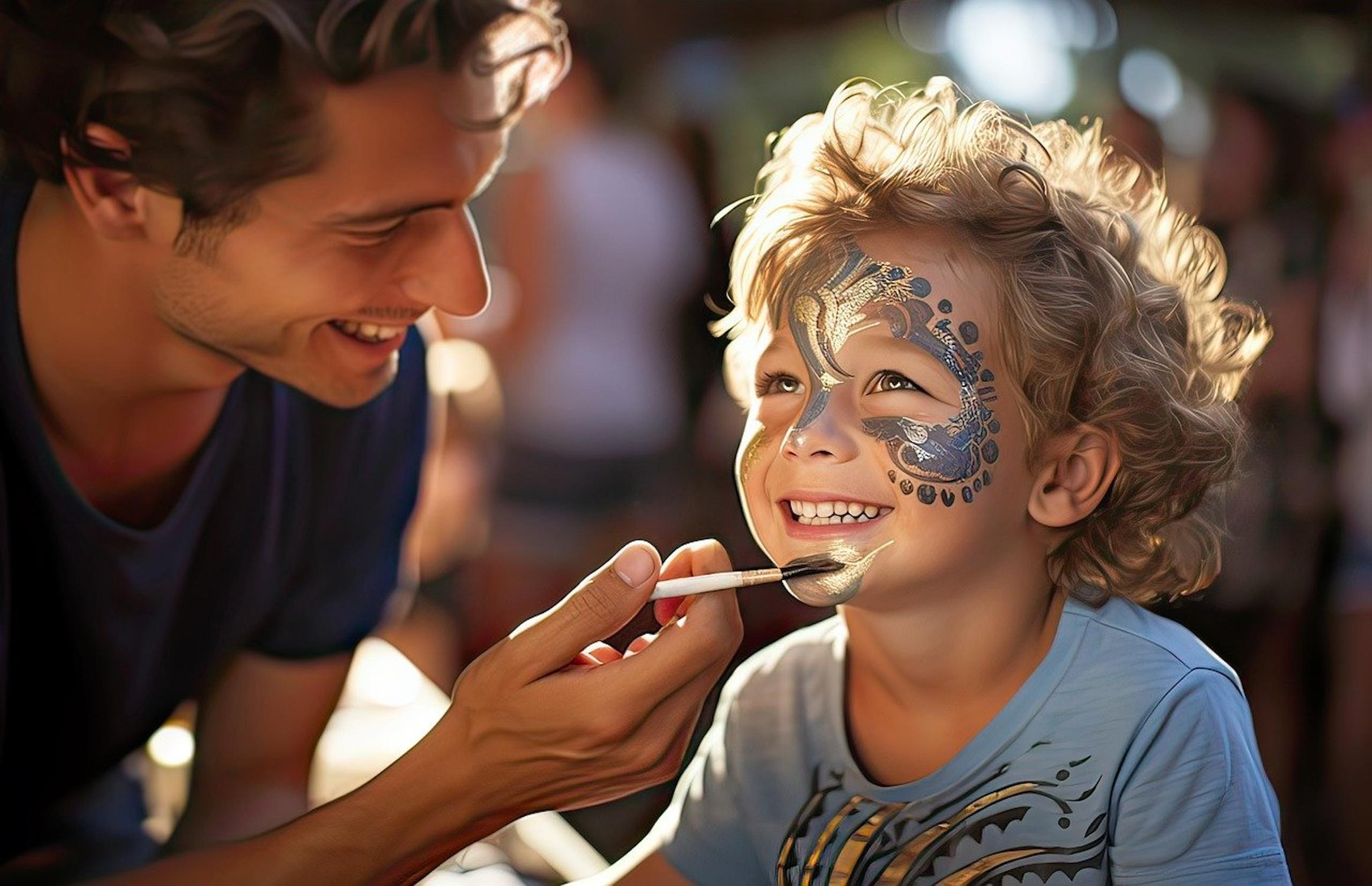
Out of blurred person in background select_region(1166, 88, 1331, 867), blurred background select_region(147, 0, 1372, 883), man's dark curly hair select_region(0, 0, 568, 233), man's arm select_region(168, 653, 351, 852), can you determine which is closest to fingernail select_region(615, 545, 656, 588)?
man's dark curly hair select_region(0, 0, 568, 233)

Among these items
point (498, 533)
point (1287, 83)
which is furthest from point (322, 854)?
point (1287, 83)

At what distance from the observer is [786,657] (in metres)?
0.96

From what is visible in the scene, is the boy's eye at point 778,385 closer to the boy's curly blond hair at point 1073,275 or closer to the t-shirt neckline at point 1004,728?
the boy's curly blond hair at point 1073,275

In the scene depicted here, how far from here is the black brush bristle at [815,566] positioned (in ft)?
2.64

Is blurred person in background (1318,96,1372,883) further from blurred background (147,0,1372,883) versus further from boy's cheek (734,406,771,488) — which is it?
boy's cheek (734,406,771,488)

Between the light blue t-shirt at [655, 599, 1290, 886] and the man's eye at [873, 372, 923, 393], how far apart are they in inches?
8.3

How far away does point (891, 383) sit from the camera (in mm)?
810

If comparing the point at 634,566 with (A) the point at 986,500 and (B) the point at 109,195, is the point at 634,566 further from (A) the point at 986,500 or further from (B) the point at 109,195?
(B) the point at 109,195

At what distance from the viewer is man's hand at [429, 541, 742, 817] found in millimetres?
752

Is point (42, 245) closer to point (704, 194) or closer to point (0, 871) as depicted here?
point (0, 871)

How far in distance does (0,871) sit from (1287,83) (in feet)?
6.28

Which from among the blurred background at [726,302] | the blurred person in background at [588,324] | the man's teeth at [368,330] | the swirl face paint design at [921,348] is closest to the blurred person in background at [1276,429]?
the blurred background at [726,302]

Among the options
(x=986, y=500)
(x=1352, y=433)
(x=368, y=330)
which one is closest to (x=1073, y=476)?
(x=986, y=500)

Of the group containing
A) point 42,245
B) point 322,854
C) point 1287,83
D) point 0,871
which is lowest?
point 0,871
